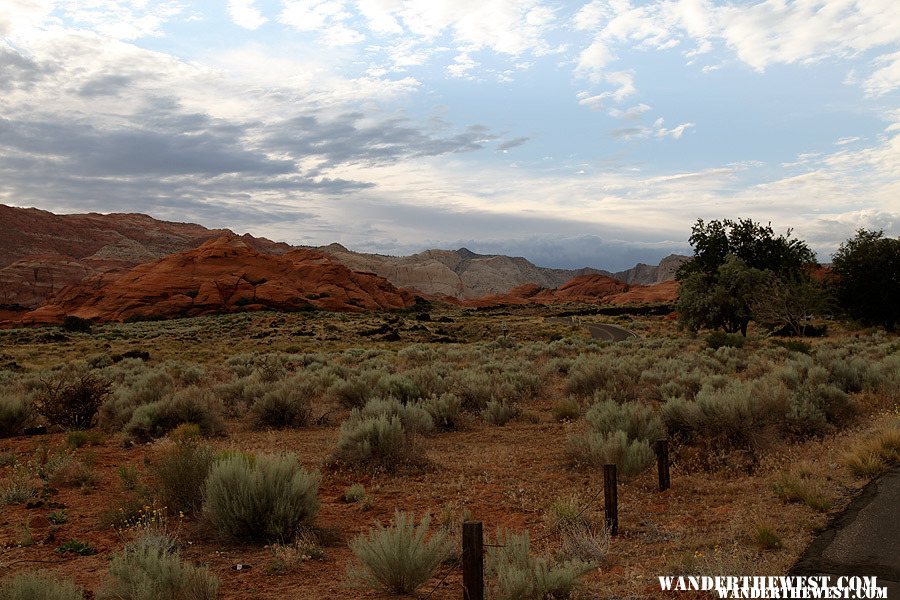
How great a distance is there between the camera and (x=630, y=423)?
10.7 m

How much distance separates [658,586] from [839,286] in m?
46.3

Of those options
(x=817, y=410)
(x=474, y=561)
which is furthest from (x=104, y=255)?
(x=474, y=561)

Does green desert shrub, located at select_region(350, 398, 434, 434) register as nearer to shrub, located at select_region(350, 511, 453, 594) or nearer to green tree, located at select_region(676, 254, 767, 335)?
shrub, located at select_region(350, 511, 453, 594)

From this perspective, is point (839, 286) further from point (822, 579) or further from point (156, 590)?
→ point (156, 590)

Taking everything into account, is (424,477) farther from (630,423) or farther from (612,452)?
(630,423)

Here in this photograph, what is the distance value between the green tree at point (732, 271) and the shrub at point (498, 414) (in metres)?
28.8

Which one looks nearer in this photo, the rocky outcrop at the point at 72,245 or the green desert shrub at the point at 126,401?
the green desert shrub at the point at 126,401

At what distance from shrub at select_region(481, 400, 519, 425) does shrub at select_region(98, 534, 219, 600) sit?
970 centimetres

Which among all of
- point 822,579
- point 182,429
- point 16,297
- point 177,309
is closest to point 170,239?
point 16,297

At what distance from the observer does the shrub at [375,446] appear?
33.8 feet

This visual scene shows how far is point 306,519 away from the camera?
23.6 ft

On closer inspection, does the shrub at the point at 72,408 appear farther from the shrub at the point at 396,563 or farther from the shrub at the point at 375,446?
the shrub at the point at 396,563

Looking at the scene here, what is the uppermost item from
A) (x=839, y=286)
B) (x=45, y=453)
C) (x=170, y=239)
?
(x=170, y=239)

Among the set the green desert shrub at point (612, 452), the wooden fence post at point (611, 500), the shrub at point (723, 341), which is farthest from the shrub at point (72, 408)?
the shrub at point (723, 341)
